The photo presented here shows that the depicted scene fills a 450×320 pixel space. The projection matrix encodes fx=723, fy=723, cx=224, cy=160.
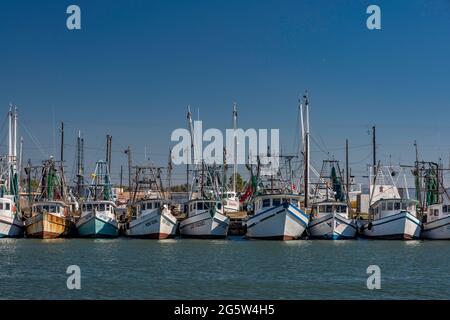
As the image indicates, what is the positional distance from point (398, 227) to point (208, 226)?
15644 mm

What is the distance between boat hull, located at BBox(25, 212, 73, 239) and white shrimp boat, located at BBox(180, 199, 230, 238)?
10555 millimetres

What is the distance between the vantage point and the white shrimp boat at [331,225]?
60.0 m

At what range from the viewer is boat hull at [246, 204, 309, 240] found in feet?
187

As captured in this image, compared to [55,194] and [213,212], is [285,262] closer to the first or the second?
[213,212]

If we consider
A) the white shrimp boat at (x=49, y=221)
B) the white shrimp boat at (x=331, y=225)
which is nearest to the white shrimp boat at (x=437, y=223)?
the white shrimp boat at (x=331, y=225)

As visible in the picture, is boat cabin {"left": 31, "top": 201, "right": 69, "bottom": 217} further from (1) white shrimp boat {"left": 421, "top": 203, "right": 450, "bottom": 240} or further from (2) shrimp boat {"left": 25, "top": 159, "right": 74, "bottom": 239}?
(1) white shrimp boat {"left": 421, "top": 203, "right": 450, "bottom": 240}

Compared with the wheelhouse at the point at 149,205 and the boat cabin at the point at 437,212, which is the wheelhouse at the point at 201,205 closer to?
the wheelhouse at the point at 149,205

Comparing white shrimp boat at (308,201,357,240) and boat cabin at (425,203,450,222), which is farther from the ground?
boat cabin at (425,203,450,222)

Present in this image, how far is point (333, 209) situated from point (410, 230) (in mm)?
6656

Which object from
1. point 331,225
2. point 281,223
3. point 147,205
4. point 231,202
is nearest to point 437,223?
point 331,225

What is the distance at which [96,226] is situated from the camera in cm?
6259

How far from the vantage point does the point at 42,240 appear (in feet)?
193

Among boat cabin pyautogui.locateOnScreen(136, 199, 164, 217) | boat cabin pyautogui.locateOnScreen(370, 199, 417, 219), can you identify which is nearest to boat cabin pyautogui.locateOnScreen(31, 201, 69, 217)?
boat cabin pyautogui.locateOnScreen(136, 199, 164, 217)
